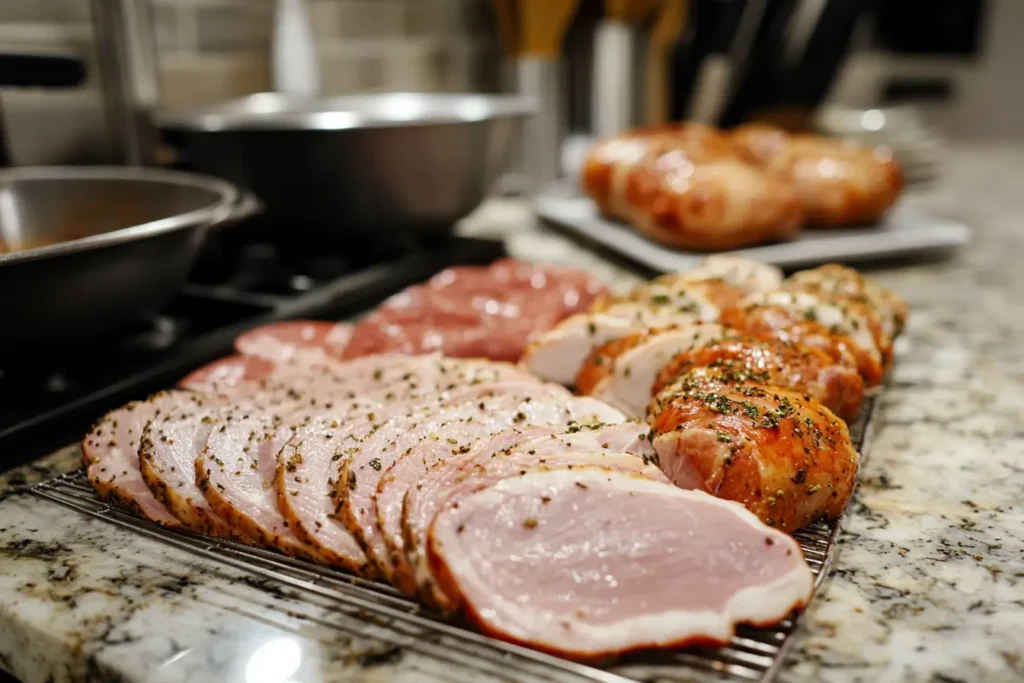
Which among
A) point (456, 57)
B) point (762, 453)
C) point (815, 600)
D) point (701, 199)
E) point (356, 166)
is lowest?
point (815, 600)

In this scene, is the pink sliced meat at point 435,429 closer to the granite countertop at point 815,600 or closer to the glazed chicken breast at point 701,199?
the granite countertop at point 815,600

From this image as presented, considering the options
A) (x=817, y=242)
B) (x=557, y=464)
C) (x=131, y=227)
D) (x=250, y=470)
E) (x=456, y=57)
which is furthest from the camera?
(x=456, y=57)

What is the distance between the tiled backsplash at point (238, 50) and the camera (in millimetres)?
1777

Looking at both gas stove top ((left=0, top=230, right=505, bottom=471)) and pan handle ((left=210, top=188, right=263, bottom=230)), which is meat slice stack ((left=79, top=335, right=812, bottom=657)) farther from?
pan handle ((left=210, top=188, right=263, bottom=230))

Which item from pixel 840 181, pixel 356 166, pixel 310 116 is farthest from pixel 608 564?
pixel 310 116

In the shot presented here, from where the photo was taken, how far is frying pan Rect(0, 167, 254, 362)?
42.2 inches

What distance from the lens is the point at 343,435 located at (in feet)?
3.38

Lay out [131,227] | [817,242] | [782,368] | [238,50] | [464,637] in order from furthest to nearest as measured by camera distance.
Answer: [238,50] < [817,242] < [131,227] < [782,368] < [464,637]

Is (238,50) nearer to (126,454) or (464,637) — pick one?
(126,454)

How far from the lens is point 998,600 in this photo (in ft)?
2.68

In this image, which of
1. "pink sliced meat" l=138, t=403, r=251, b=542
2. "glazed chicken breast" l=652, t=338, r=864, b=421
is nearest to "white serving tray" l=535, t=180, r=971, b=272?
"glazed chicken breast" l=652, t=338, r=864, b=421

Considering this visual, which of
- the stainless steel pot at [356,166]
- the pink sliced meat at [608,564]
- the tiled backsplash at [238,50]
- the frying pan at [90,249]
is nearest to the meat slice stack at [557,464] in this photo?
the pink sliced meat at [608,564]

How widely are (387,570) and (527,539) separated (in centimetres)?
14

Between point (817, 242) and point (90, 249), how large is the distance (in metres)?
1.63
